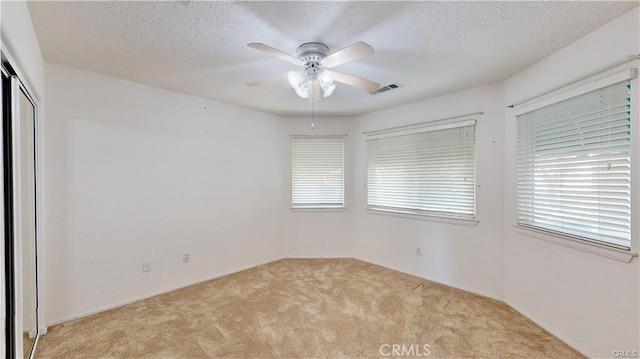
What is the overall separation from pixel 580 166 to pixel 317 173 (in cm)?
318

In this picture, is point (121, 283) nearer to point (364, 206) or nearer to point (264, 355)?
point (264, 355)

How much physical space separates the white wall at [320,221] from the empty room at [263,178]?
1.35 ft

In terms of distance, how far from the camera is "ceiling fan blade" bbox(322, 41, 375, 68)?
161cm

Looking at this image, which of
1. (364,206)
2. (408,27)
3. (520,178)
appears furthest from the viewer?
(364,206)

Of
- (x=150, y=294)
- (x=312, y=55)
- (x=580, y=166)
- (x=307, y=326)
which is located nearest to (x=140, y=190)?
(x=150, y=294)

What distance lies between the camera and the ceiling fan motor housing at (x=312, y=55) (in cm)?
205

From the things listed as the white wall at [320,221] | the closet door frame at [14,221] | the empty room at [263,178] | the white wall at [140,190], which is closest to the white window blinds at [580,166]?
the empty room at [263,178]

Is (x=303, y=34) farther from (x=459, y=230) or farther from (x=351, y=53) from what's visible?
(x=459, y=230)

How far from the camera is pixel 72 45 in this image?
2.16 m

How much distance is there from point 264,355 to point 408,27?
8.47 feet

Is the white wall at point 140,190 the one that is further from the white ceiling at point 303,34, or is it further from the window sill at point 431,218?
the window sill at point 431,218

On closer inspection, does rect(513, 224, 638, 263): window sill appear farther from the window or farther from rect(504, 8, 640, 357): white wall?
the window

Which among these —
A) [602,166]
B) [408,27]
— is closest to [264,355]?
[408,27]

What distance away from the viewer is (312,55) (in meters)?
2.08
